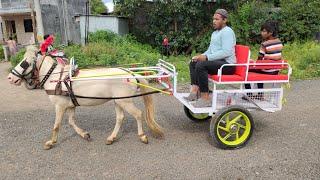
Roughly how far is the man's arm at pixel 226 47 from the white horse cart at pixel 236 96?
0.20m

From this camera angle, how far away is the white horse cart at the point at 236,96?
14.9 feet

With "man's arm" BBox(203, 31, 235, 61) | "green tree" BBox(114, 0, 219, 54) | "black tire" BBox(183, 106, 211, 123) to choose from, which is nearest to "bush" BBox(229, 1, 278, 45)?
"green tree" BBox(114, 0, 219, 54)

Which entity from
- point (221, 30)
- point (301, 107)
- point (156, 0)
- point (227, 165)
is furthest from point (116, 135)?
point (156, 0)

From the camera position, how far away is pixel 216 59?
470 cm

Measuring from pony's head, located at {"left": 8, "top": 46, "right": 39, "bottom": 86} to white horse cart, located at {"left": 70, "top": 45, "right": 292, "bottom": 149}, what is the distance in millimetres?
559

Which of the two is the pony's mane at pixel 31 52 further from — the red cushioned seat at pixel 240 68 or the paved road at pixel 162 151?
the red cushioned seat at pixel 240 68

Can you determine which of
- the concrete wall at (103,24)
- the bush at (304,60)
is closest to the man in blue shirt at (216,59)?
the bush at (304,60)

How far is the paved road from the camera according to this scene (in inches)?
160

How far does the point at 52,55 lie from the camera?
15.9ft

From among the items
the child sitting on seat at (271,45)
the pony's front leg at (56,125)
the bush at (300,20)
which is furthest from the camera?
the bush at (300,20)

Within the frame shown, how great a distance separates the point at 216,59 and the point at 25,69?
8.99 ft

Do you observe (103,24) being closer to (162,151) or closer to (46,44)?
(46,44)

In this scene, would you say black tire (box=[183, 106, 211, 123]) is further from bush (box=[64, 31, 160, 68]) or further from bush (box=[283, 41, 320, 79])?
bush (box=[283, 41, 320, 79])

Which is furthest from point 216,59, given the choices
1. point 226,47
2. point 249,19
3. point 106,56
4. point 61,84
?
point 249,19
